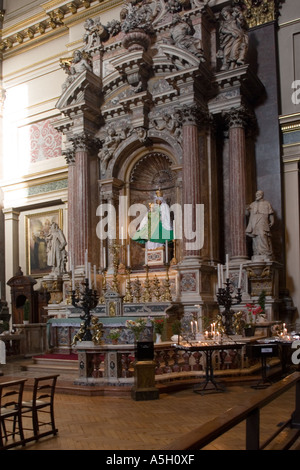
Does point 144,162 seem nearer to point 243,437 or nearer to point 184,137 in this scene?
point 184,137

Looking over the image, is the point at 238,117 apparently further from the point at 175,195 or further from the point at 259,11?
the point at 259,11

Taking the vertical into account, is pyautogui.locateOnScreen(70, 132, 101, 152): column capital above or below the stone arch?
above

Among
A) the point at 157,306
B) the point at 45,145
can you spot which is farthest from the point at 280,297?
the point at 45,145

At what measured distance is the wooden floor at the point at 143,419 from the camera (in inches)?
228

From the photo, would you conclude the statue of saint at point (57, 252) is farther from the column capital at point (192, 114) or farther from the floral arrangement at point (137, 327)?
the floral arrangement at point (137, 327)

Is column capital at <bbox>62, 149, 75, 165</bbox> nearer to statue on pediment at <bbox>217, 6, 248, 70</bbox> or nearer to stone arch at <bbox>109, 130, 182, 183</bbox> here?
stone arch at <bbox>109, 130, 182, 183</bbox>

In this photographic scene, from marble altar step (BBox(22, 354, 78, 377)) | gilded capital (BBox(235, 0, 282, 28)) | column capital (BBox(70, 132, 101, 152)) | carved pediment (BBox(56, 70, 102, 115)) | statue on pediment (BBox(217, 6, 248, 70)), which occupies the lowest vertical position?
marble altar step (BBox(22, 354, 78, 377))

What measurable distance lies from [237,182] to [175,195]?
248 cm

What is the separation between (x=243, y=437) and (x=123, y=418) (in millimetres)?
1888

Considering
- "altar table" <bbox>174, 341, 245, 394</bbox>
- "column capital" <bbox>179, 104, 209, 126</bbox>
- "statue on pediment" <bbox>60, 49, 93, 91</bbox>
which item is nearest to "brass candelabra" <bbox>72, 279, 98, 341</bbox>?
"altar table" <bbox>174, 341, 245, 394</bbox>

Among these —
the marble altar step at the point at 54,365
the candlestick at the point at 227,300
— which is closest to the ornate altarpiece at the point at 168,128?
the candlestick at the point at 227,300

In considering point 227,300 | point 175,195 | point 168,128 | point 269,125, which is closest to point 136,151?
point 168,128

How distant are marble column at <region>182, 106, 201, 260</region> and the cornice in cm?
593

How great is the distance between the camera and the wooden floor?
19.0ft
